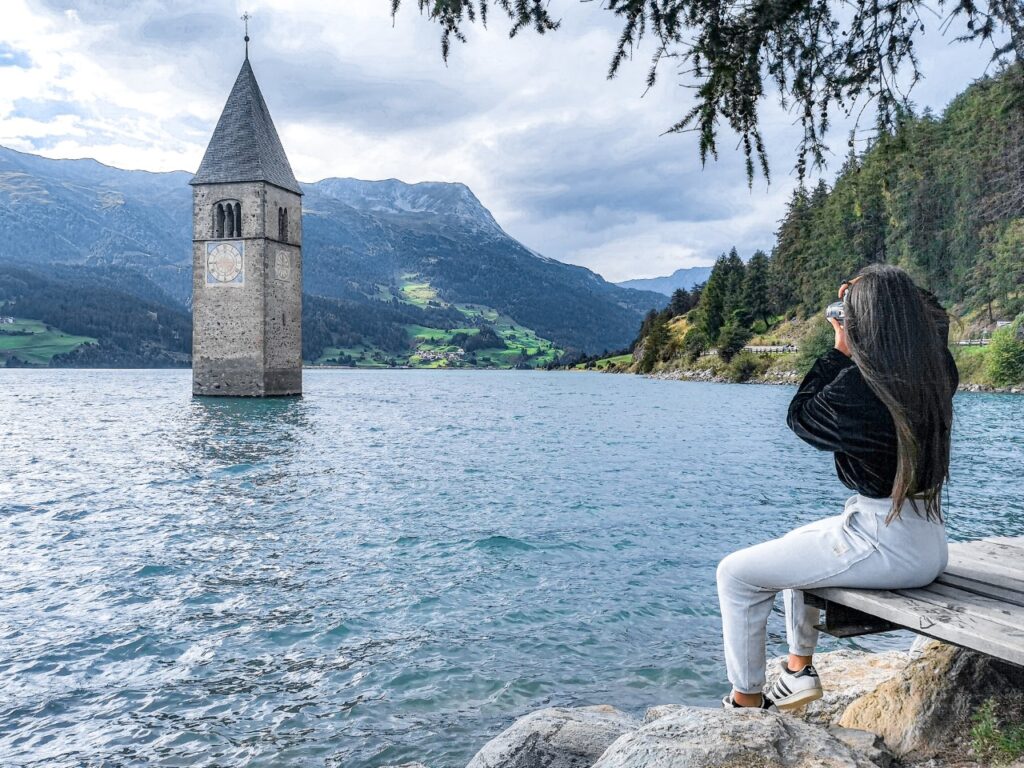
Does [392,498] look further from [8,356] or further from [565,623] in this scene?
[8,356]

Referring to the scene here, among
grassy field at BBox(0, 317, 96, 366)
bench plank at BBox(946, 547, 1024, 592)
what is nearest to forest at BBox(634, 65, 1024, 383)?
bench plank at BBox(946, 547, 1024, 592)

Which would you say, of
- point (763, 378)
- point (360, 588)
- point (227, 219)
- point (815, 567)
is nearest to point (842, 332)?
point (815, 567)

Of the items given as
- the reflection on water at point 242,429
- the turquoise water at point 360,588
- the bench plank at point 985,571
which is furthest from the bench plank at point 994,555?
the reflection on water at point 242,429

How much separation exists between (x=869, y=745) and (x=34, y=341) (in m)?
203

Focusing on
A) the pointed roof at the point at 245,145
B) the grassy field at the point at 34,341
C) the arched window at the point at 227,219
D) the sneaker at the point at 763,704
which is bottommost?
the sneaker at the point at 763,704

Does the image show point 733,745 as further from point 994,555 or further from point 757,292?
point 757,292

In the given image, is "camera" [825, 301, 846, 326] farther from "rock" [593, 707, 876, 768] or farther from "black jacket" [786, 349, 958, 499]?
"rock" [593, 707, 876, 768]

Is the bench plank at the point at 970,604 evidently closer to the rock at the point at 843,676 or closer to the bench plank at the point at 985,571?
the bench plank at the point at 985,571

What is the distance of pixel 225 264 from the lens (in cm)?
5741

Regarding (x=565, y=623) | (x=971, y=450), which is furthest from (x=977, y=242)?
(x=565, y=623)

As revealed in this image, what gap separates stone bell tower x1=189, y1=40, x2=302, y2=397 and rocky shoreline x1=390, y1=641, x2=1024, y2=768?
55049 mm

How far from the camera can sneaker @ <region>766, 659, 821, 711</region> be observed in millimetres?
4168

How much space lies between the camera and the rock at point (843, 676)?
5941 mm

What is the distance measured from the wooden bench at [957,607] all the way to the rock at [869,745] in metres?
0.62
